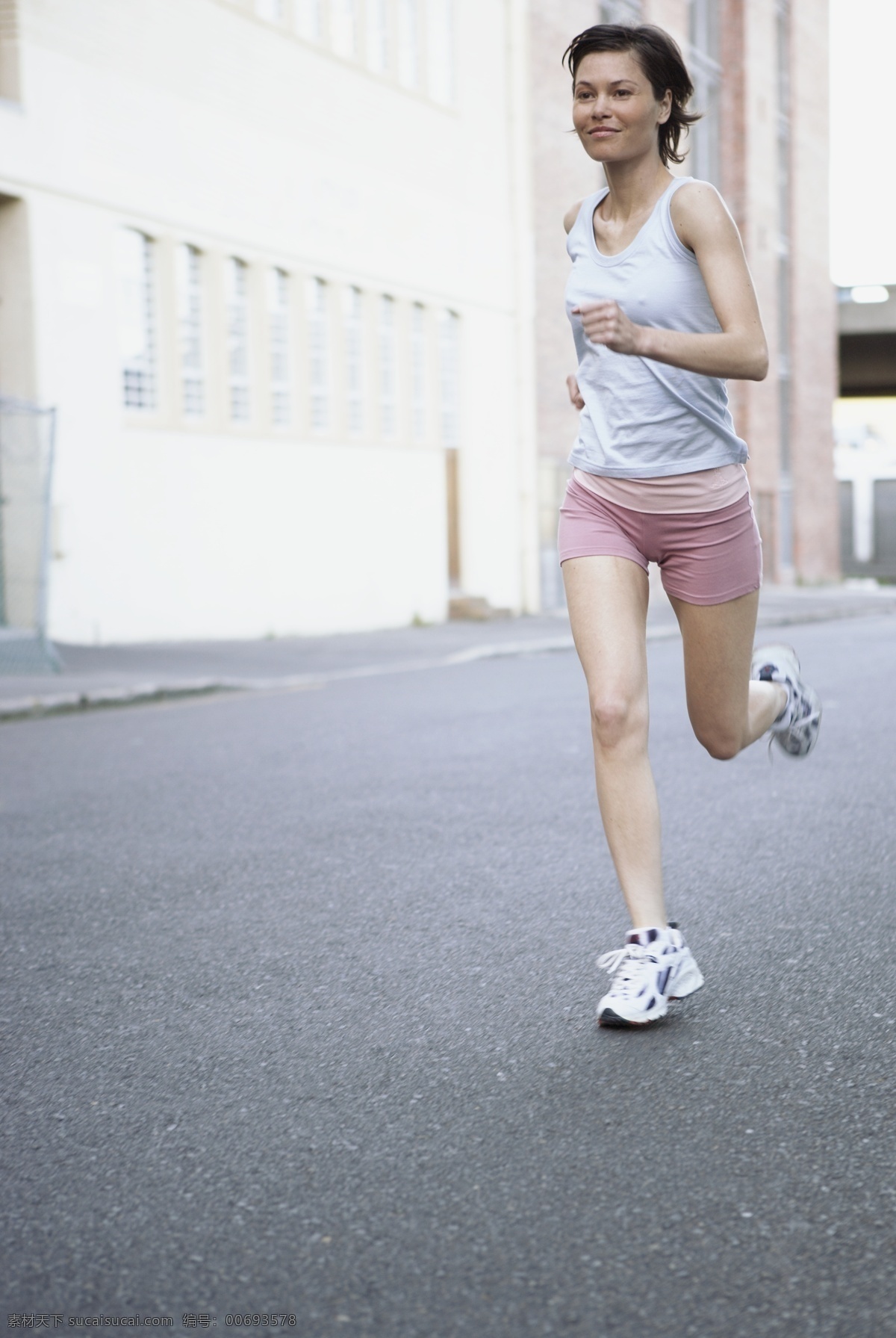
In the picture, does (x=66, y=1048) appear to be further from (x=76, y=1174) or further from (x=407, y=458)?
(x=407, y=458)

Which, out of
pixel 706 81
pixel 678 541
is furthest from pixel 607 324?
pixel 706 81

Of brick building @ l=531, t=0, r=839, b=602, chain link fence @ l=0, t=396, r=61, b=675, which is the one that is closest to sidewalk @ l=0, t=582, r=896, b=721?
chain link fence @ l=0, t=396, r=61, b=675

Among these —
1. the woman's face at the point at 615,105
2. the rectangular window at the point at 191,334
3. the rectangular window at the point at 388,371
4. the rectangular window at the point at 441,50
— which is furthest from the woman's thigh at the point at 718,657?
the rectangular window at the point at 441,50

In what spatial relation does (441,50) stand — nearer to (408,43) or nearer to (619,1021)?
(408,43)

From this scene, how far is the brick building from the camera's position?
3362 cm

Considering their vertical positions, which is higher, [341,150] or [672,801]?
[341,150]

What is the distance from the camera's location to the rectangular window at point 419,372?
941 inches

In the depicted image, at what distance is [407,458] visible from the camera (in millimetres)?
23531

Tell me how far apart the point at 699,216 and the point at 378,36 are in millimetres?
21020

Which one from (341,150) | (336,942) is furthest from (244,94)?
(336,942)

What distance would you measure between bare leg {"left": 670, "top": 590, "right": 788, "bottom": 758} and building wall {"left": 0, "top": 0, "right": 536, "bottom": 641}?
1389 centimetres

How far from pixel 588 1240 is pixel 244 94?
763 inches

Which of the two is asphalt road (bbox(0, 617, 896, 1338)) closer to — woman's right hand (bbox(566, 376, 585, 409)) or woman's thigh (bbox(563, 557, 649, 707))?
woman's thigh (bbox(563, 557, 649, 707))

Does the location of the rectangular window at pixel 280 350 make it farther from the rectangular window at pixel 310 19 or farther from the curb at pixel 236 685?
the curb at pixel 236 685
